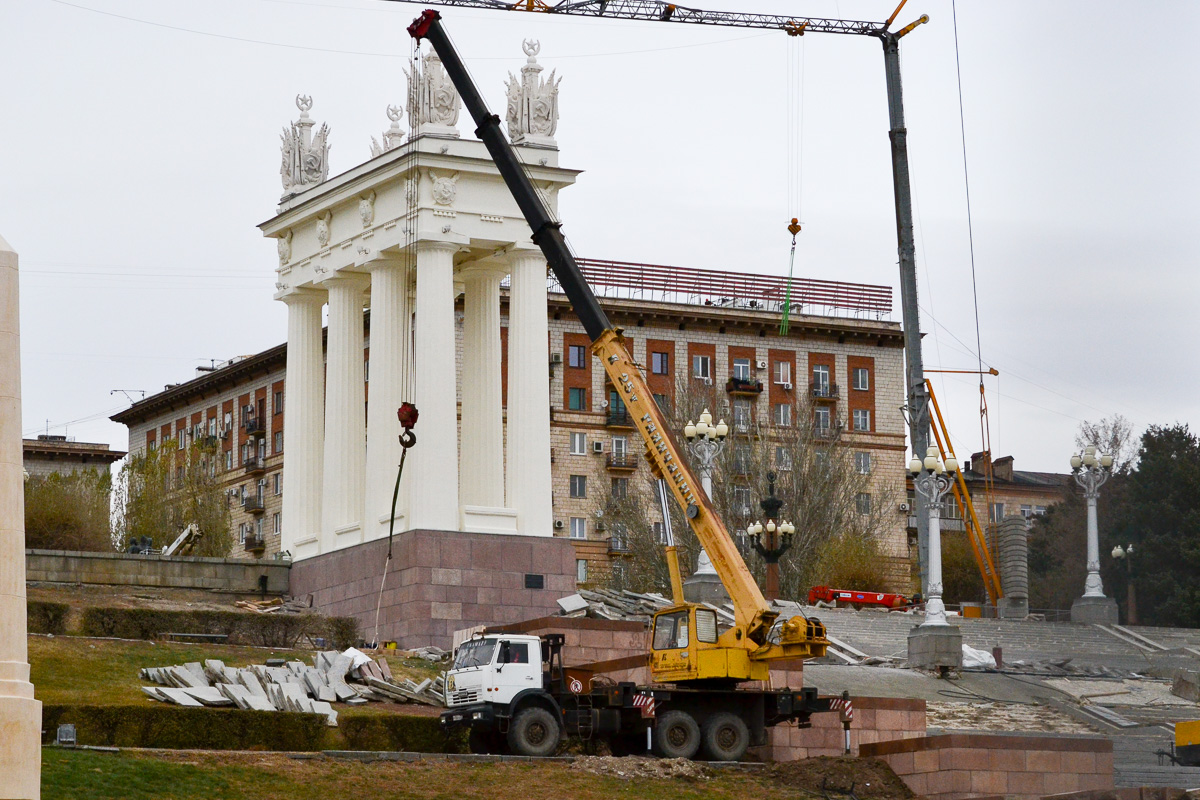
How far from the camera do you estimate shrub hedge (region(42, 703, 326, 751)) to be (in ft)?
97.2

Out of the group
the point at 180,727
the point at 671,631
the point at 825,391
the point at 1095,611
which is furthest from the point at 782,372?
the point at 180,727

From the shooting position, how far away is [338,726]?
106ft

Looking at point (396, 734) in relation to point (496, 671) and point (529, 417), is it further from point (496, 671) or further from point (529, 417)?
point (529, 417)

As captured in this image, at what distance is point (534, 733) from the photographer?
3278 centimetres

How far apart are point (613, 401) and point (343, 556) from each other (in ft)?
149

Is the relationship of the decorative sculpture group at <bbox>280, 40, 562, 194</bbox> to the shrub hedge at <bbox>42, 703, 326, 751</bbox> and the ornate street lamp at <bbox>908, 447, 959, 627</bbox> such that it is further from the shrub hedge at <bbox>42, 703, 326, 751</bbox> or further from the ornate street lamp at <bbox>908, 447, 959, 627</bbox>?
the shrub hedge at <bbox>42, 703, 326, 751</bbox>

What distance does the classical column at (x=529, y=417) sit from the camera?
49.3 metres

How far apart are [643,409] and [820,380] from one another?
200 feet

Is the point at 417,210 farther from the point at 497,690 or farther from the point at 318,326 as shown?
the point at 497,690

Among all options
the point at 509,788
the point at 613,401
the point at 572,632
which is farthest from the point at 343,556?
the point at 613,401

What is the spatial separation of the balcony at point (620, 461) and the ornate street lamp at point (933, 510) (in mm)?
43623

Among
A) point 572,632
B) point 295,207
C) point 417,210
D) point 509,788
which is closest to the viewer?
point 509,788

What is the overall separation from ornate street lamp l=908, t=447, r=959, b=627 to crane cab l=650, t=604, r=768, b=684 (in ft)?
40.3

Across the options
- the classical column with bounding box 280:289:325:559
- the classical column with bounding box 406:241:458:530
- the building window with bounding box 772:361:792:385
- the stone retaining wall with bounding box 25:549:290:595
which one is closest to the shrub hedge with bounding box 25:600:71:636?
the stone retaining wall with bounding box 25:549:290:595
